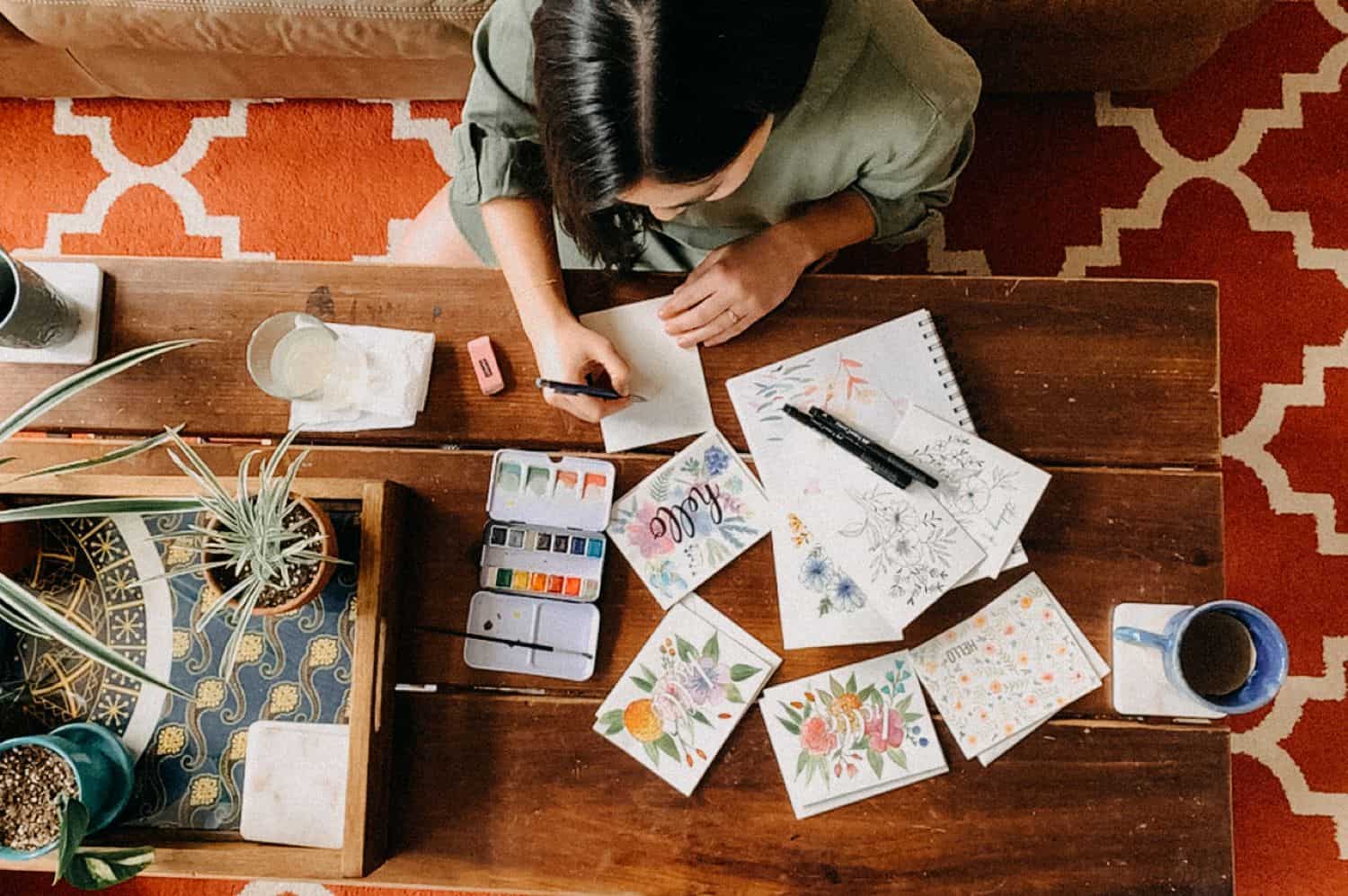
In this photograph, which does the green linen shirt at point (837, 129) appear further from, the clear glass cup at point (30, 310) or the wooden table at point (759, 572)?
the clear glass cup at point (30, 310)

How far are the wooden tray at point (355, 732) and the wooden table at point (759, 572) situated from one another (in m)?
0.05

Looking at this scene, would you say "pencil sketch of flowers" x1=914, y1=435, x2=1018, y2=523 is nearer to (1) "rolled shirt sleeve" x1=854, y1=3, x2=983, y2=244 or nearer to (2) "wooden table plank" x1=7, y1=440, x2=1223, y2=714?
(2) "wooden table plank" x1=7, y1=440, x2=1223, y2=714

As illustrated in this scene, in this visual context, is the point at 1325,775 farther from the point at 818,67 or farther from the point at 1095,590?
the point at 818,67

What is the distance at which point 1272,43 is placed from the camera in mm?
1718

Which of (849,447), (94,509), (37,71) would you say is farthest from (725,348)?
(37,71)

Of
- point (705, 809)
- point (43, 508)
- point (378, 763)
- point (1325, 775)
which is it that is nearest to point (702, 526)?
point (705, 809)

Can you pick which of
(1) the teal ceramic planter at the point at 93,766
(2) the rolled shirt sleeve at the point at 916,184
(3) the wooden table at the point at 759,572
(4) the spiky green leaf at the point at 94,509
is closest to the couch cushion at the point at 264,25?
(3) the wooden table at the point at 759,572

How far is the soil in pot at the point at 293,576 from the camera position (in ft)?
3.05

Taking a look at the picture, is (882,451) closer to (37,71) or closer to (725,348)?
(725,348)

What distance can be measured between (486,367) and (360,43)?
65 cm

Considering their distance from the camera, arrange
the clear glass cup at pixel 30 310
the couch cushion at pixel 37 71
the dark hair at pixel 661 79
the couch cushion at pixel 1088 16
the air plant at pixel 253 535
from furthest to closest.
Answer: the couch cushion at pixel 37 71
the couch cushion at pixel 1088 16
the clear glass cup at pixel 30 310
the air plant at pixel 253 535
the dark hair at pixel 661 79

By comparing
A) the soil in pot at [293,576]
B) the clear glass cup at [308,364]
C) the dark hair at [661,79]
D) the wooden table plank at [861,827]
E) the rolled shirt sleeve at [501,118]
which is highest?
the rolled shirt sleeve at [501,118]

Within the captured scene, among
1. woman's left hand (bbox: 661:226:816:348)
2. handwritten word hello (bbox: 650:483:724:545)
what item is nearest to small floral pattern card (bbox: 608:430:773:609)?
handwritten word hello (bbox: 650:483:724:545)

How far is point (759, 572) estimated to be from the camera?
1026mm
